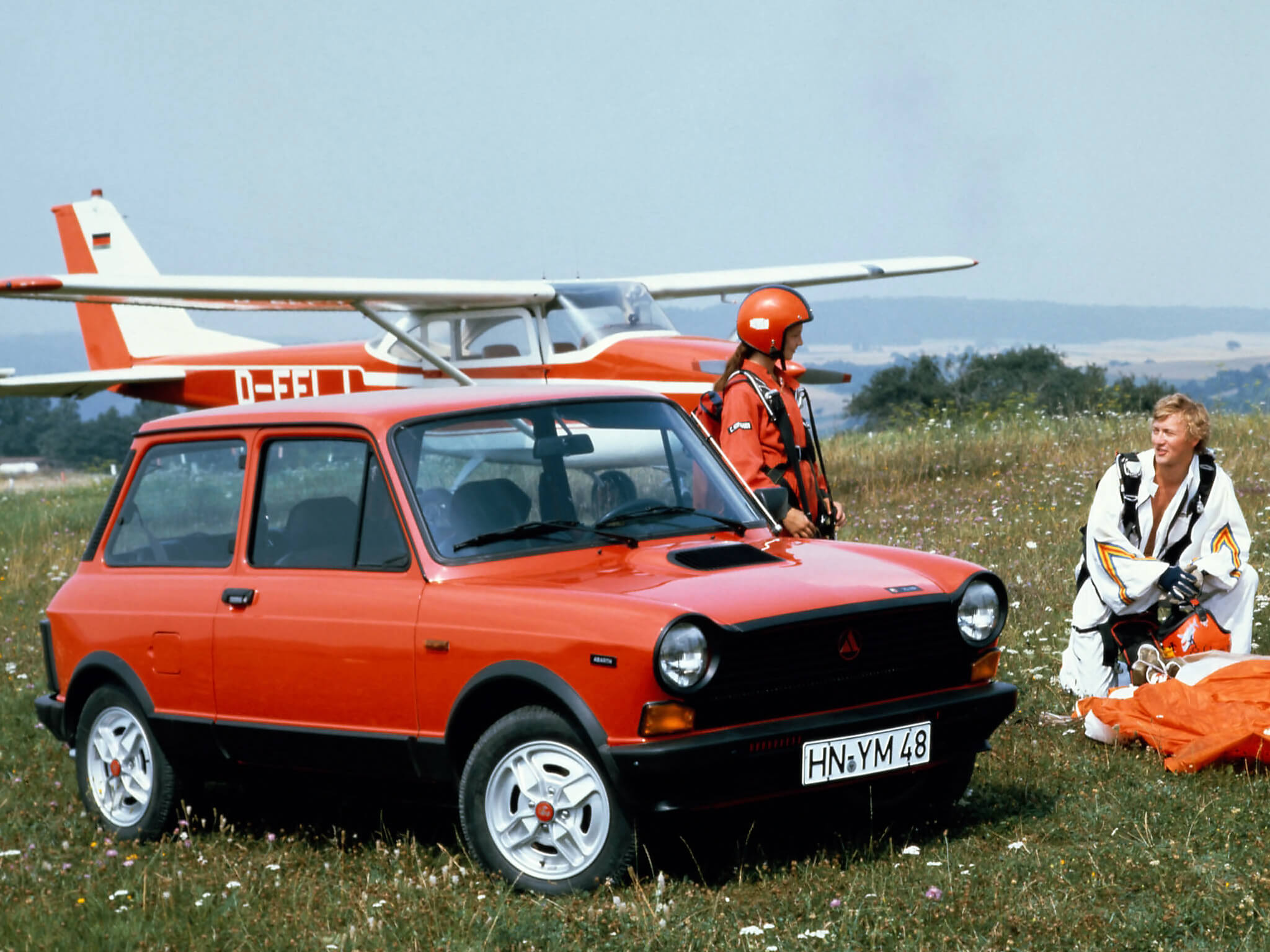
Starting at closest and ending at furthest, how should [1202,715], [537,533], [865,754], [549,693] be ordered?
[549,693], [865,754], [537,533], [1202,715]

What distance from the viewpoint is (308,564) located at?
20.9 feet

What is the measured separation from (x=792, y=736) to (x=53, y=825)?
3660 millimetres

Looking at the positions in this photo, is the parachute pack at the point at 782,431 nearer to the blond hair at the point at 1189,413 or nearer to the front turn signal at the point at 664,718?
the blond hair at the point at 1189,413

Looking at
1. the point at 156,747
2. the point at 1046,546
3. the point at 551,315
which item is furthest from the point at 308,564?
the point at 551,315

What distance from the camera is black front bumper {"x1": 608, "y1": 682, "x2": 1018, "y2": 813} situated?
513 cm

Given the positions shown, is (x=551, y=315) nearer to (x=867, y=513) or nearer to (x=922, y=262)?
(x=867, y=513)

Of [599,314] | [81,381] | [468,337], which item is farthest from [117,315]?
[599,314]

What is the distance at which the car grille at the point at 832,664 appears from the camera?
208 inches

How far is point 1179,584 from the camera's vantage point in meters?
7.72

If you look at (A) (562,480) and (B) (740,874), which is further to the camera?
(A) (562,480)

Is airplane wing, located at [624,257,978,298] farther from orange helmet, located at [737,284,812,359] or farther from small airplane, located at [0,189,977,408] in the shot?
orange helmet, located at [737,284,812,359]

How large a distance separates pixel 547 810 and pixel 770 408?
10.2 feet

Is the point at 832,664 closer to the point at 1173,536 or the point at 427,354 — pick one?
the point at 1173,536

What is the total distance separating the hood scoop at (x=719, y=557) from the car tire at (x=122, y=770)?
2508 mm
